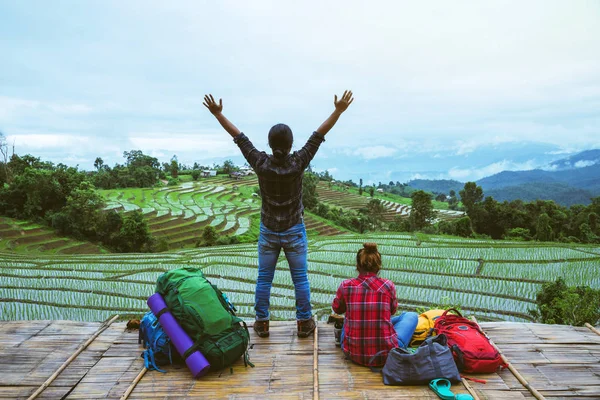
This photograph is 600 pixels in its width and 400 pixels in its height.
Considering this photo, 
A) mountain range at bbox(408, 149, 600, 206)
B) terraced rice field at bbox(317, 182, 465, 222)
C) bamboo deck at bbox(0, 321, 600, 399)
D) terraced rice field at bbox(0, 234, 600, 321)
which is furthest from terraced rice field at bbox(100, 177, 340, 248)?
mountain range at bbox(408, 149, 600, 206)

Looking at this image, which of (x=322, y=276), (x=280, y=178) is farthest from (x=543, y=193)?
(x=280, y=178)

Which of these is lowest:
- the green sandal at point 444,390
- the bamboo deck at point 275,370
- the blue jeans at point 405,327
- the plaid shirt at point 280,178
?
the bamboo deck at point 275,370

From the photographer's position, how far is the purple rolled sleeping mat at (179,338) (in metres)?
3.54

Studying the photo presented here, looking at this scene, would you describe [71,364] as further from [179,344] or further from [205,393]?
[205,393]

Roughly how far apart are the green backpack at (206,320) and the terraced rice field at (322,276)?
154 inches

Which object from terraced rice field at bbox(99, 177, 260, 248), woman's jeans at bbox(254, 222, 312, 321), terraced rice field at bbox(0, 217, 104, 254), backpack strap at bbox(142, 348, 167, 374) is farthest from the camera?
terraced rice field at bbox(99, 177, 260, 248)

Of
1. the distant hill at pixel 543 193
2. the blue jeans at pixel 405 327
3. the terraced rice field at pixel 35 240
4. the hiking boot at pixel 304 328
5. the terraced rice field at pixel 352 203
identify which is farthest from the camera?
the distant hill at pixel 543 193

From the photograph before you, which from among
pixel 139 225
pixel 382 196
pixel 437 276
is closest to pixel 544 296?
pixel 437 276

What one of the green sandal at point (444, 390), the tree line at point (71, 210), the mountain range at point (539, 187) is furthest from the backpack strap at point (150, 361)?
the mountain range at point (539, 187)

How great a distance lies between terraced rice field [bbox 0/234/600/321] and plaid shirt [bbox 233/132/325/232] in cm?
416

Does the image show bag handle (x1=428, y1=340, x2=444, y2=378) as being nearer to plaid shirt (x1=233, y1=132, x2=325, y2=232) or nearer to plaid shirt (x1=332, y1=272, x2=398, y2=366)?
plaid shirt (x1=332, y1=272, x2=398, y2=366)

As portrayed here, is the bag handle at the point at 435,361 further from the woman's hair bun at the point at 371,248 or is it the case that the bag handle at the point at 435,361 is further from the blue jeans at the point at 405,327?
the woman's hair bun at the point at 371,248

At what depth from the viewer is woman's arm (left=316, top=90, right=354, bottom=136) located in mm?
3850

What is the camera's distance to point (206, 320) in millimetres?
3641
